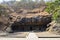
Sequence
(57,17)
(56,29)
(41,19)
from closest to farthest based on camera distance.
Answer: (56,29), (57,17), (41,19)

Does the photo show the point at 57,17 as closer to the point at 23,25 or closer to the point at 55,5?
the point at 55,5

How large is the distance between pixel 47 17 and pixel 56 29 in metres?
7.01

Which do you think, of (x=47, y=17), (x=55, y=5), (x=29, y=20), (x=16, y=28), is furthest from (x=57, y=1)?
(x=16, y=28)

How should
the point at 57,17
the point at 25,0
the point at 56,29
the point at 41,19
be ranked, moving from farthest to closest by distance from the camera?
the point at 25,0 < the point at 41,19 < the point at 57,17 < the point at 56,29

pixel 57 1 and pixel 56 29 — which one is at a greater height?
pixel 57 1

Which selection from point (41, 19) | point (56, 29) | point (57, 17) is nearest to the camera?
point (56, 29)

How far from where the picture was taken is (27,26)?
23.2 m

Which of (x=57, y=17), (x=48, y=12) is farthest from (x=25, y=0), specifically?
(x=57, y=17)

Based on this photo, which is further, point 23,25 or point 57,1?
point 23,25

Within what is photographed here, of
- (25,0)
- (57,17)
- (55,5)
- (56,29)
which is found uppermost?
(25,0)

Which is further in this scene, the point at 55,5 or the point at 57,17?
the point at 55,5

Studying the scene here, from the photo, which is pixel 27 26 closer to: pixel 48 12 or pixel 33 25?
pixel 33 25

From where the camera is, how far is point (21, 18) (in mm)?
22469

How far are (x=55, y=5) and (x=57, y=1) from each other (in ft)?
3.13
